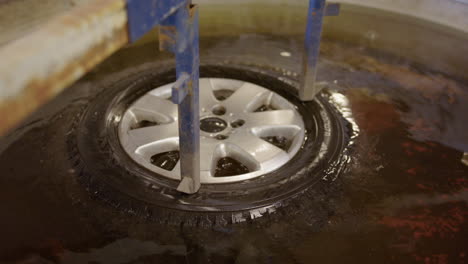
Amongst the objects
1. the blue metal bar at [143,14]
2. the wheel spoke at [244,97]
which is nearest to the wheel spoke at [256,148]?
the wheel spoke at [244,97]

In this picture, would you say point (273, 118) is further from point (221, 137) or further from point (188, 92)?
point (188, 92)

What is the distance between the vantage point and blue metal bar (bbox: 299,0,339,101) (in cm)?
195

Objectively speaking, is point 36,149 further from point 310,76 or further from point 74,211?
point 310,76

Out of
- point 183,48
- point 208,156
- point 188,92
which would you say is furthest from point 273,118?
point 183,48

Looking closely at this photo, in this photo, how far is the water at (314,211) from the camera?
4.62 ft

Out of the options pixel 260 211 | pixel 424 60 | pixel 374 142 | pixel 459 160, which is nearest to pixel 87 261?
pixel 260 211

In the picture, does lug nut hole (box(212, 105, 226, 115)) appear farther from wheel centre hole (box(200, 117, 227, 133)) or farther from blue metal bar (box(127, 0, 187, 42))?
blue metal bar (box(127, 0, 187, 42))

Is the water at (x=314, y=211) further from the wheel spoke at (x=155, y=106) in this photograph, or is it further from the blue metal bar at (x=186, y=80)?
the wheel spoke at (x=155, y=106)

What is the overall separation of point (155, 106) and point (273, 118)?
58cm

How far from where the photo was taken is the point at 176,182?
161 centimetres

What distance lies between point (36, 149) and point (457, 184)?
1.83 m

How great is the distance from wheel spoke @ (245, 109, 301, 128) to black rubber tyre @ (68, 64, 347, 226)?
0.07 metres

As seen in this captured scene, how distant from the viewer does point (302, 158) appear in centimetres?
174

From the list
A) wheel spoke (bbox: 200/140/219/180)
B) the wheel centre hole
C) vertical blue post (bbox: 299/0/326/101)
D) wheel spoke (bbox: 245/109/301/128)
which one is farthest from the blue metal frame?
vertical blue post (bbox: 299/0/326/101)
